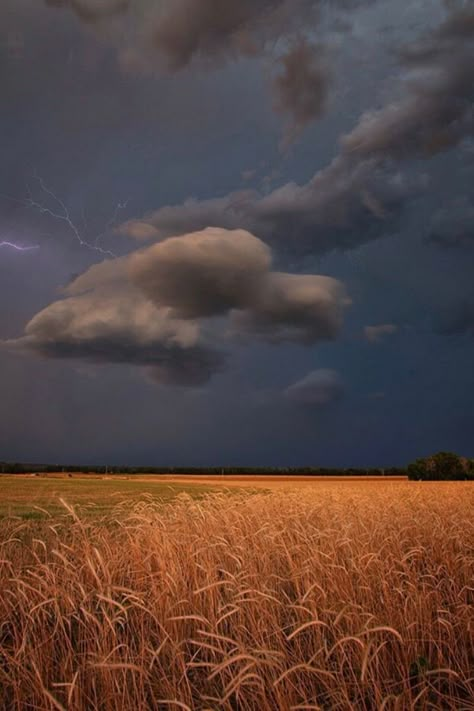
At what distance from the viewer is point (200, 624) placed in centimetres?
584

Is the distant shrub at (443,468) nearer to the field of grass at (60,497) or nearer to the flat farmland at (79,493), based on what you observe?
the flat farmland at (79,493)

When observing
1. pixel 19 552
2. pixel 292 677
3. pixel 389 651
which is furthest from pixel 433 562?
pixel 19 552

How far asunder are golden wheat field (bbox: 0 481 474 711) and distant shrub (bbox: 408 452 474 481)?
5771 centimetres

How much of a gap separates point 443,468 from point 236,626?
64363 mm

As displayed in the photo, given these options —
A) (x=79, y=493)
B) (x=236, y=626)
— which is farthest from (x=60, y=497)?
(x=79, y=493)

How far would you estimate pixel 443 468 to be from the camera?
64.1 meters

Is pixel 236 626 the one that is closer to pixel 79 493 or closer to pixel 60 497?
pixel 60 497

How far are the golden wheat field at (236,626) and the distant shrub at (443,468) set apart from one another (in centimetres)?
5771

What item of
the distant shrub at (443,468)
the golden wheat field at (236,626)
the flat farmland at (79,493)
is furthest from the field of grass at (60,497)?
the distant shrub at (443,468)

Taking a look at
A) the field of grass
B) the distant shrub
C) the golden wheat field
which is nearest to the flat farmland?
the field of grass

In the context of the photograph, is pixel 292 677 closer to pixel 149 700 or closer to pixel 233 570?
pixel 149 700

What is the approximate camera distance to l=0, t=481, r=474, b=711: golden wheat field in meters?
4.00

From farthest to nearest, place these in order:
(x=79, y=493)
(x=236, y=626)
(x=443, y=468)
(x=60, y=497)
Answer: (x=443, y=468) < (x=79, y=493) < (x=60, y=497) < (x=236, y=626)

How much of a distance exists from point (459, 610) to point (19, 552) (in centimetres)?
611
